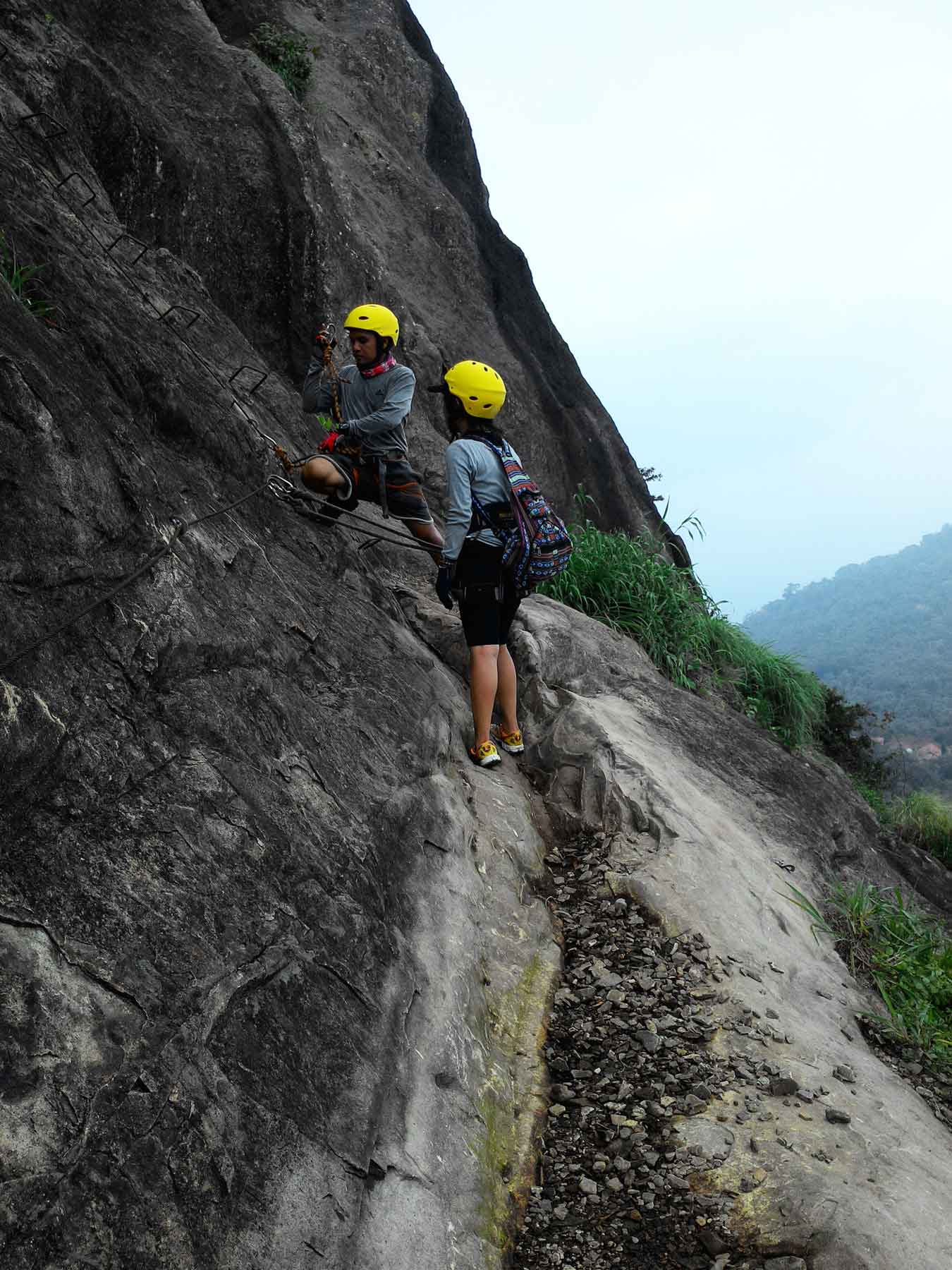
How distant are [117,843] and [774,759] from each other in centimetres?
568

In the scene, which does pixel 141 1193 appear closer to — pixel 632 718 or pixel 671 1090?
pixel 671 1090

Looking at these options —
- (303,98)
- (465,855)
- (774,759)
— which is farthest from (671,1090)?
(303,98)

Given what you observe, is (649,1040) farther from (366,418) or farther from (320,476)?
(366,418)

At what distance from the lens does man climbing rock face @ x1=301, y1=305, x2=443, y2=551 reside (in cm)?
541

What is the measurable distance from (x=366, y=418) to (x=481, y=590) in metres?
1.25

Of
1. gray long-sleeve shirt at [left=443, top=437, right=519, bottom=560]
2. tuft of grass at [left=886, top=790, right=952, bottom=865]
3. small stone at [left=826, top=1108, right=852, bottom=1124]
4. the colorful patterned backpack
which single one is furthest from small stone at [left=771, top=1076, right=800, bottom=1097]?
tuft of grass at [left=886, top=790, right=952, bottom=865]

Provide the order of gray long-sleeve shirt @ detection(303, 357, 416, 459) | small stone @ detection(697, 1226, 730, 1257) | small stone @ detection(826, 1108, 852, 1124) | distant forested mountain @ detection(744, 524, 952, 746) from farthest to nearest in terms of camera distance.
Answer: distant forested mountain @ detection(744, 524, 952, 746) → gray long-sleeve shirt @ detection(303, 357, 416, 459) → small stone @ detection(826, 1108, 852, 1124) → small stone @ detection(697, 1226, 730, 1257)

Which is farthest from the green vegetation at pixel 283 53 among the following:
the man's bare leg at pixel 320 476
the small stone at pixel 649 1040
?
the small stone at pixel 649 1040

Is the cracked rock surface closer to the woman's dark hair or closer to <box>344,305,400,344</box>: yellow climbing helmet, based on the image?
the woman's dark hair

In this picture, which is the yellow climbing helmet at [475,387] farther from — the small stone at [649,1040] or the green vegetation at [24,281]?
the small stone at [649,1040]

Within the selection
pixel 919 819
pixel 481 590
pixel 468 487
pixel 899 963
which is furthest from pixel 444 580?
pixel 919 819

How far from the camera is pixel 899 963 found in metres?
5.44

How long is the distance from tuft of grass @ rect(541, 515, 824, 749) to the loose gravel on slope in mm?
3633

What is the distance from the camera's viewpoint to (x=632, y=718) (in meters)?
6.39
